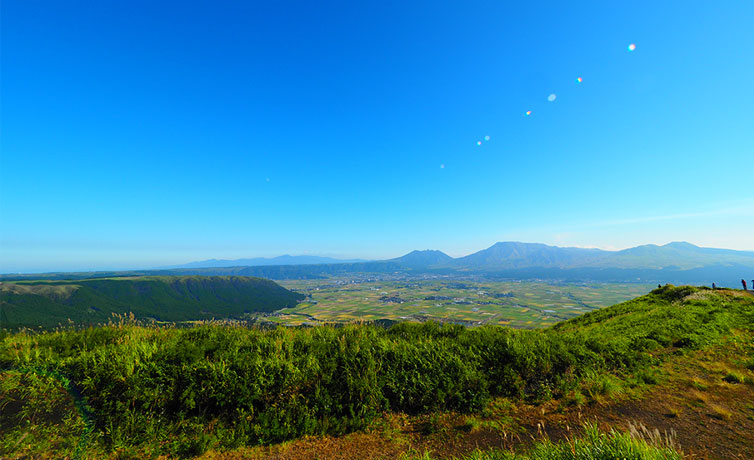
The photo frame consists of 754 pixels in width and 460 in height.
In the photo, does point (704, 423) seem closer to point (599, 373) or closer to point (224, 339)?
point (599, 373)

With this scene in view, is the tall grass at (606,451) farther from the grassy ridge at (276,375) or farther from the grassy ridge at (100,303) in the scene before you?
the grassy ridge at (100,303)

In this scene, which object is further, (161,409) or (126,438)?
(161,409)

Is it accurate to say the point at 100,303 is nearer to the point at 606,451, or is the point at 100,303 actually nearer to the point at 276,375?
the point at 276,375

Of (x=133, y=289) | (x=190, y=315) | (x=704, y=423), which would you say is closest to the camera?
(x=704, y=423)

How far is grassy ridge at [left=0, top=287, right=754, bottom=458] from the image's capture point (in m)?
5.63

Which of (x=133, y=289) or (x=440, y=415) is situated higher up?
(x=440, y=415)

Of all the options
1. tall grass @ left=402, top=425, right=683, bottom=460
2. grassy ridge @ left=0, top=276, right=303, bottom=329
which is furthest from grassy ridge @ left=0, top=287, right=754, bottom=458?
grassy ridge @ left=0, top=276, right=303, bottom=329

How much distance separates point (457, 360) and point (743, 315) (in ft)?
54.9

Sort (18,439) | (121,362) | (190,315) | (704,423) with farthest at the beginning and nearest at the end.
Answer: (190,315) < (121,362) < (704,423) < (18,439)

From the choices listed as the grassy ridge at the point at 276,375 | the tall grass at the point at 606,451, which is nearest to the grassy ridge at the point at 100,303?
the grassy ridge at the point at 276,375

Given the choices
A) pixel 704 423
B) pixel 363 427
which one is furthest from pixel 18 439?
pixel 704 423

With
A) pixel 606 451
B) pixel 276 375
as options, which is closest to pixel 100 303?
pixel 276 375

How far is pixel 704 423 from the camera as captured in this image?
572cm

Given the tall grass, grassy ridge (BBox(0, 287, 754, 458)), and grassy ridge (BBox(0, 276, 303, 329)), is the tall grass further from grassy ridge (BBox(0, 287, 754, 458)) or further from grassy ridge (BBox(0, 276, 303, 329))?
grassy ridge (BBox(0, 276, 303, 329))
